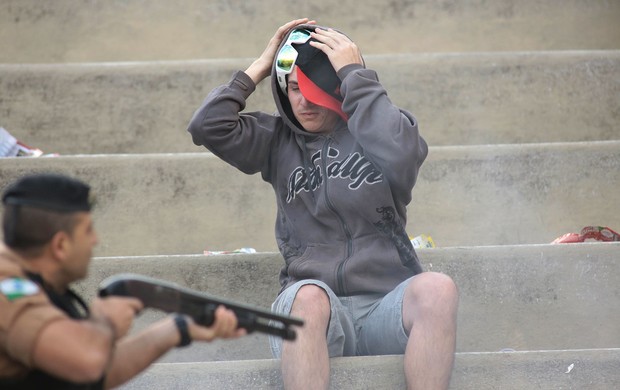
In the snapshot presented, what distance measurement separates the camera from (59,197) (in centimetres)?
186

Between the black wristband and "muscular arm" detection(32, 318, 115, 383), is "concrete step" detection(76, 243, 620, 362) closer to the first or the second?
the black wristband

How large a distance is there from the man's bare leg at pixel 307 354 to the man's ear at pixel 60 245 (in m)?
0.73

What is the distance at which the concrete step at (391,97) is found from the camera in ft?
13.7

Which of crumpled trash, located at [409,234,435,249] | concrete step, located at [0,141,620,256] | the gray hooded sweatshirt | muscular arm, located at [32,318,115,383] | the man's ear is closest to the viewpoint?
muscular arm, located at [32,318,115,383]

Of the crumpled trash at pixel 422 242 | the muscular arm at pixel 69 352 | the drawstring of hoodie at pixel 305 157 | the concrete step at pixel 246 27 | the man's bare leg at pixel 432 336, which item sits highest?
the muscular arm at pixel 69 352

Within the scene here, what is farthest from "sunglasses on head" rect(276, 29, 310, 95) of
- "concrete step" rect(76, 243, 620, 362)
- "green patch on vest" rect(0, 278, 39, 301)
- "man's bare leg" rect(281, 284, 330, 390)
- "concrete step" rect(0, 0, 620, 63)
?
"concrete step" rect(0, 0, 620, 63)

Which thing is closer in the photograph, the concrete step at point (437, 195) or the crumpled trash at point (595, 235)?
the crumpled trash at point (595, 235)

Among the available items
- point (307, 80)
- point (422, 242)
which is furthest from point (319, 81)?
point (422, 242)

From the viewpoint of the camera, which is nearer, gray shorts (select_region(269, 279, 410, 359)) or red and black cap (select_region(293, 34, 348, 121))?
gray shorts (select_region(269, 279, 410, 359))

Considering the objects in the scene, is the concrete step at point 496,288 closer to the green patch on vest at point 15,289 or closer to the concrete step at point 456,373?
the concrete step at point 456,373

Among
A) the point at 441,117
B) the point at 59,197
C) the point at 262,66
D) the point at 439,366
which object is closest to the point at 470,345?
the point at 439,366

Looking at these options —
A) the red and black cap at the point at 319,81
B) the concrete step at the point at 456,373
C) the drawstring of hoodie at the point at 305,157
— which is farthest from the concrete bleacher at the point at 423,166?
the red and black cap at the point at 319,81

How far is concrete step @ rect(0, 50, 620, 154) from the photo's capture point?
4.17 m

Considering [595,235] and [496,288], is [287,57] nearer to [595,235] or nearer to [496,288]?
[496,288]
